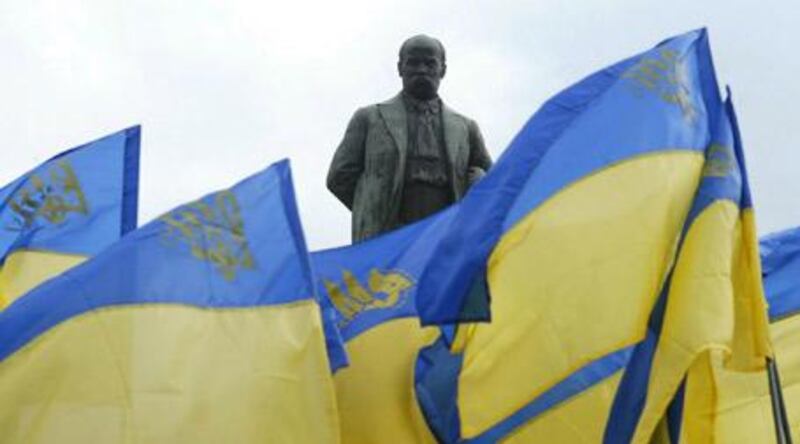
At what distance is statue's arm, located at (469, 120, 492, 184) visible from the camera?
11.6 meters

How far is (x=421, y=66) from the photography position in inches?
449

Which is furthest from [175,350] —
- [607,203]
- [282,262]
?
[607,203]

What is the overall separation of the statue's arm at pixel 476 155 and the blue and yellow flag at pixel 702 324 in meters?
2.60

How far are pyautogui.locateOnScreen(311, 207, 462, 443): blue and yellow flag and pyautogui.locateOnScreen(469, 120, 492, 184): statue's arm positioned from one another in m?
1.04

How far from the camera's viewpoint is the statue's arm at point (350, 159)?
11.6 meters

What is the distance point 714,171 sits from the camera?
9109 mm

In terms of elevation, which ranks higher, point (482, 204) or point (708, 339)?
point (482, 204)

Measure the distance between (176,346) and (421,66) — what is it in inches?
127

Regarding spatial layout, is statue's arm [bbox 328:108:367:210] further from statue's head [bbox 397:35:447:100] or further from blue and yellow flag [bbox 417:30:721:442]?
blue and yellow flag [bbox 417:30:721:442]

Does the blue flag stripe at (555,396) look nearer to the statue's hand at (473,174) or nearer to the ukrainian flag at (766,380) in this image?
the ukrainian flag at (766,380)

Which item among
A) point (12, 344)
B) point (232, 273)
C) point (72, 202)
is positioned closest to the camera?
point (12, 344)

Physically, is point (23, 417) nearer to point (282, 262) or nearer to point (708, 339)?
point (282, 262)

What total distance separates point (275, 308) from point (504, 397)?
4.96 feet

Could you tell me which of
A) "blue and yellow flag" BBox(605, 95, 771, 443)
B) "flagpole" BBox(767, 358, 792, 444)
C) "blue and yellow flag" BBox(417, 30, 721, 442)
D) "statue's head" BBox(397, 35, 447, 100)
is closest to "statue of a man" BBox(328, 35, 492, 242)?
"statue's head" BBox(397, 35, 447, 100)
